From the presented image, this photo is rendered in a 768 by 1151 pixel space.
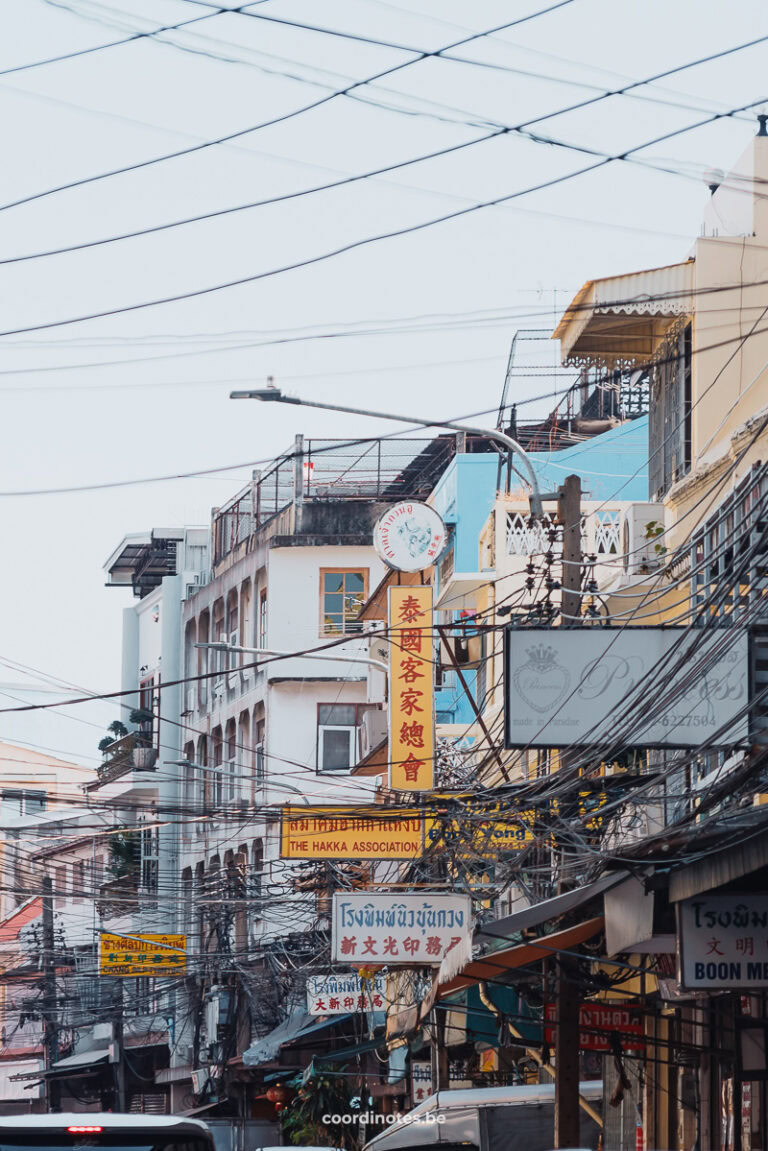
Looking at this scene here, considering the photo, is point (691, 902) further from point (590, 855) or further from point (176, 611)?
point (176, 611)

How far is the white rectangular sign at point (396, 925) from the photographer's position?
2105 cm

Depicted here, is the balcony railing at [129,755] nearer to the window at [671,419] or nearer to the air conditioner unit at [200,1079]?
the air conditioner unit at [200,1079]

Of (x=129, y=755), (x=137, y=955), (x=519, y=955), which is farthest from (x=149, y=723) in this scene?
(x=519, y=955)

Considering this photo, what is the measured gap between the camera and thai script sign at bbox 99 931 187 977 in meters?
41.4

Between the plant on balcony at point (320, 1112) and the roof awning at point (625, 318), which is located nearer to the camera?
the roof awning at point (625, 318)

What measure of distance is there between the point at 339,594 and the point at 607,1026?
37774 mm

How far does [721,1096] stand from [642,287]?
28.1ft

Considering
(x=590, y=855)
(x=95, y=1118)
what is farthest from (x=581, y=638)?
(x=95, y=1118)

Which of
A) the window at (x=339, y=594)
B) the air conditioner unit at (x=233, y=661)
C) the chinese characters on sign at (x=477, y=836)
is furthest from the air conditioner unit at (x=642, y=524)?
the air conditioner unit at (x=233, y=661)

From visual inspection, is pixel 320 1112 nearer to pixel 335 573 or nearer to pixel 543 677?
pixel 335 573

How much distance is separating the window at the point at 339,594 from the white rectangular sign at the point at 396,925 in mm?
34644

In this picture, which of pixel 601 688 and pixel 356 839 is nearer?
pixel 601 688

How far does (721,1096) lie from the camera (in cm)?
1805

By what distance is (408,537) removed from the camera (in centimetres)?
3136
